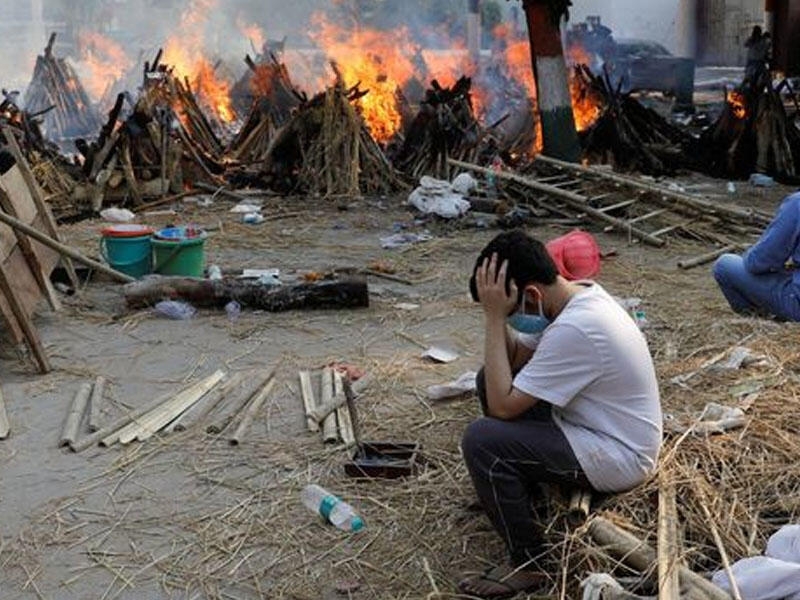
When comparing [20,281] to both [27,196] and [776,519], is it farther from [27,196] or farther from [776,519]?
[776,519]

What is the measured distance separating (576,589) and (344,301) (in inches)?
187

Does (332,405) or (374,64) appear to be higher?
(374,64)

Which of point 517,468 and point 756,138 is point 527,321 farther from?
point 756,138

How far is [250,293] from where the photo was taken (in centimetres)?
805

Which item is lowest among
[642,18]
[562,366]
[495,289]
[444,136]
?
[444,136]

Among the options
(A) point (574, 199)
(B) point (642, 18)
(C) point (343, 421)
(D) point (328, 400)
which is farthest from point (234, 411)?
(B) point (642, 18)

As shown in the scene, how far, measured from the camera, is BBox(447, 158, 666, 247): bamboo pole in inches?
410

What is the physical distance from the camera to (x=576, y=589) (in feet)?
11.7

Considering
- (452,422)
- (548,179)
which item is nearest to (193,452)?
(452,422)

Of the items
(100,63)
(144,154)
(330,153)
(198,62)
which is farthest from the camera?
(100,63)

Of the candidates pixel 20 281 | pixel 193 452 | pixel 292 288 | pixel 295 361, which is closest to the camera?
pixel 193 452

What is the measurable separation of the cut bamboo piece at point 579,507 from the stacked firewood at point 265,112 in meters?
11.2

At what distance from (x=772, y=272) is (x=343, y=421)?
3.18 meters

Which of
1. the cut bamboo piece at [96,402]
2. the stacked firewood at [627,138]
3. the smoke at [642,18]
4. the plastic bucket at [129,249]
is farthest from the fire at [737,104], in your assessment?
the smoke at [642,18]
